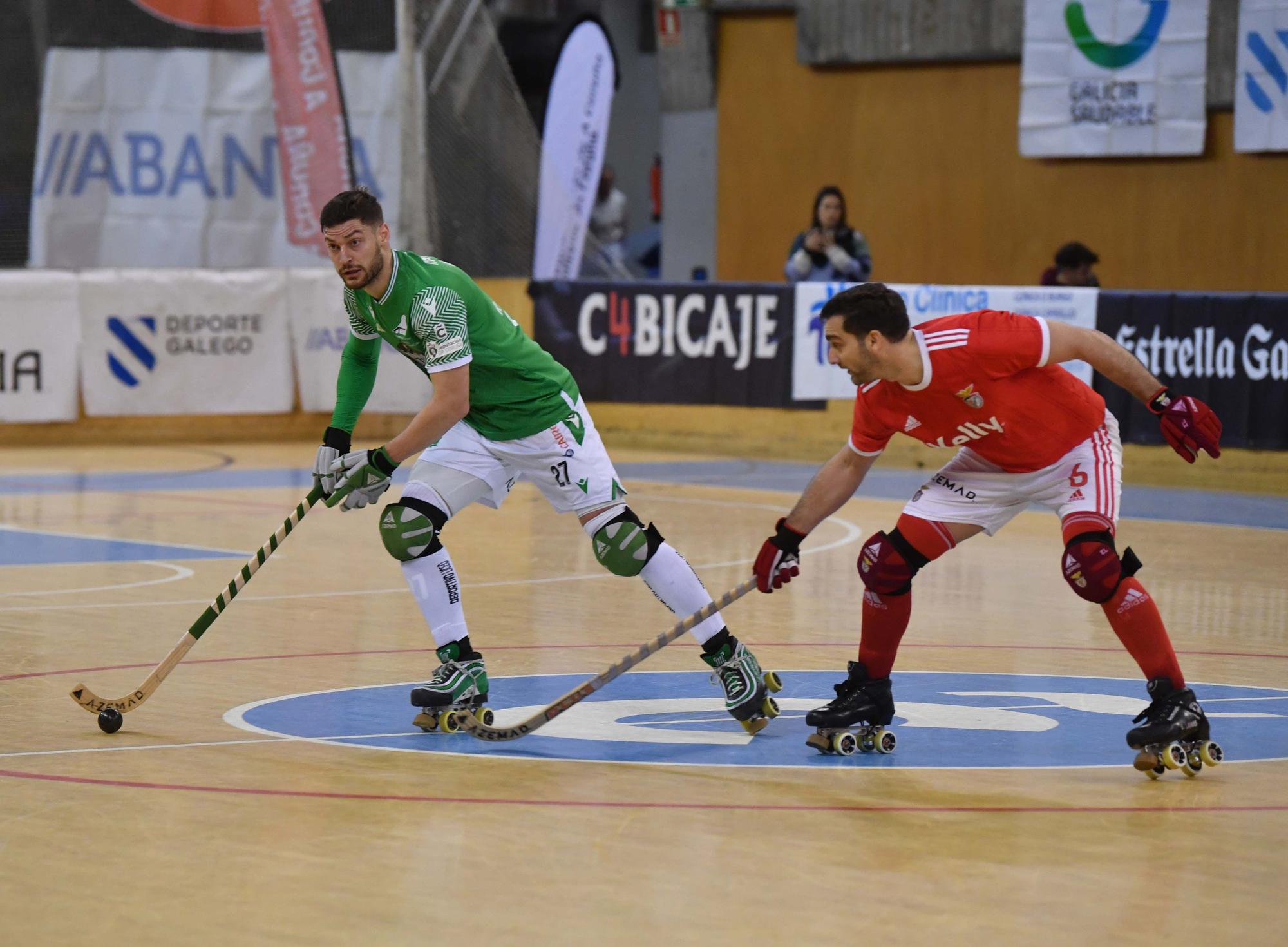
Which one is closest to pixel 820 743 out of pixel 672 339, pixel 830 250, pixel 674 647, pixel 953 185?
pixel 674 647

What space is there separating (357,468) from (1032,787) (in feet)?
8.15

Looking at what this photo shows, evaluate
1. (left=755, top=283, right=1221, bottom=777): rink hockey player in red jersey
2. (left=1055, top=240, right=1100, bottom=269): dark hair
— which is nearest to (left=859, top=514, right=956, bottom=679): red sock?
(left=755, top=283, right=1221, bottom=777): rink hockey player in red jersey

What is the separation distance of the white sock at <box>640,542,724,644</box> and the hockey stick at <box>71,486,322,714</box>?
3.94 ft

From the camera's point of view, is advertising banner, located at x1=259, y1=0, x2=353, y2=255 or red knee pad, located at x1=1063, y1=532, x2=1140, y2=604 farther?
advertising banner, located at x1=259, y1=0, x2=353, y2=255

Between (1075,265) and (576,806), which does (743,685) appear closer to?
(576,806)

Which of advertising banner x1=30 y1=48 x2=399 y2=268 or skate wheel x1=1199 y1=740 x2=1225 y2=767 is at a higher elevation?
advertising banner x1=30 y1=48 x2=399 y2=268

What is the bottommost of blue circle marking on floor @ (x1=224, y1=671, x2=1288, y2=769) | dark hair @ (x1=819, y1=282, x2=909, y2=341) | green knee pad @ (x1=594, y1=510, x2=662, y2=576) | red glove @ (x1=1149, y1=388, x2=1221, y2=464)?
blue circle marking on floor @ (x1=224, y1=671, x2=1288, y2=769)

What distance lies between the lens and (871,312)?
640cm

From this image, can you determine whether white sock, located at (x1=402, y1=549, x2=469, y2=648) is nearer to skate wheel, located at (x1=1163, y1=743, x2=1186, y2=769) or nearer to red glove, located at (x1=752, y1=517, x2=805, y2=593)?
red glove, located at (x1=752, y1=517, x2=805, y2=593)

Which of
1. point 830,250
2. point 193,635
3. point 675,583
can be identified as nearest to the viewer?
point 675,583

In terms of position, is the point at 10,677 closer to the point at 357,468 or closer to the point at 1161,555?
the point at 357,468

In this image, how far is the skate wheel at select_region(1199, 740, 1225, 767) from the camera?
6336mm

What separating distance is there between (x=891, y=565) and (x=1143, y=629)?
0.85 m

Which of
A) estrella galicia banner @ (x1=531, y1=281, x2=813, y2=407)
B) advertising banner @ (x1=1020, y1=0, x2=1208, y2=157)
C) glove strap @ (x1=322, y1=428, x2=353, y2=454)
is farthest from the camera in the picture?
advertising banner @ (x1=1020, y1=0, x2=1208, y2=157)
